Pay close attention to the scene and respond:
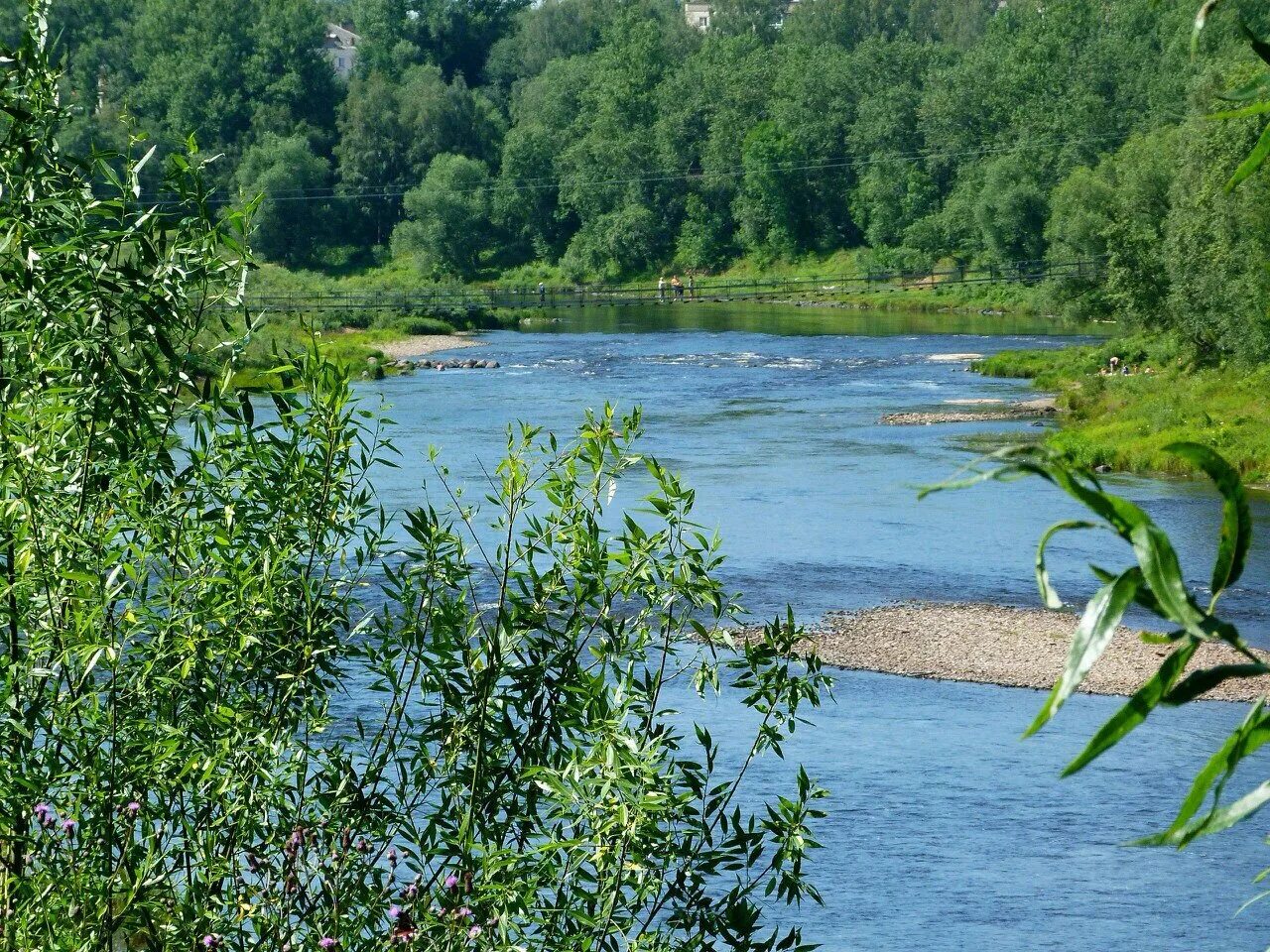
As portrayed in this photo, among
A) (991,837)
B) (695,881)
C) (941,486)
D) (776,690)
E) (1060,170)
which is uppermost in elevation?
(1060,170)

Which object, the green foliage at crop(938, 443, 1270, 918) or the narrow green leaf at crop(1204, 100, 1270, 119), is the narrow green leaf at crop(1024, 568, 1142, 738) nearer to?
the green foliage at crop(938, 443, 1270, 918)

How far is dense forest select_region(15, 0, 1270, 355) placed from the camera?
69.1m

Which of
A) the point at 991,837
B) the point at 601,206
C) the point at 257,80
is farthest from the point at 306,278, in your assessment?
the point at 991,837

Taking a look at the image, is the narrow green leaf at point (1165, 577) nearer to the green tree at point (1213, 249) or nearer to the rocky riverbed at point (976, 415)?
the green tree at point (1213, 249)

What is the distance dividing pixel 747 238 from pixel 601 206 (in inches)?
328

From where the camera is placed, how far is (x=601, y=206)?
3263 inches

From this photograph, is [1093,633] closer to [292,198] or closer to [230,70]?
[292,198]

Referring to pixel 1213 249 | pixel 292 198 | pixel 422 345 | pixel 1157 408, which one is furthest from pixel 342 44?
pixel 1157 408

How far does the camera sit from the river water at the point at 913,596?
460 inches

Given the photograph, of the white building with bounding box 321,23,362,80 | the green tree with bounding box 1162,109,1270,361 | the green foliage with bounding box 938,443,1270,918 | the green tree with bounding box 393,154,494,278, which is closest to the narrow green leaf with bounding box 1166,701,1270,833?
the green foliage with bounding box 938,443,1270,918

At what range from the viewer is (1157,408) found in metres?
29.6

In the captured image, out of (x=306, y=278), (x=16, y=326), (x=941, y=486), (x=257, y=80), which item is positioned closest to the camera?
(x=941, y=486)

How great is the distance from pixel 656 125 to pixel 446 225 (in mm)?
13799

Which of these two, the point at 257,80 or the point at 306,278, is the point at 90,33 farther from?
the point at 306,278
